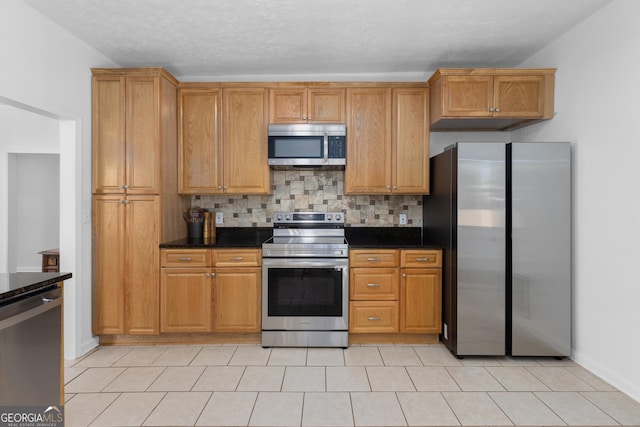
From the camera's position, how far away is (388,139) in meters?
3.37

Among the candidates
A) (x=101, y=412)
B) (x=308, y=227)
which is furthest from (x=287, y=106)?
(x=101, y=412)

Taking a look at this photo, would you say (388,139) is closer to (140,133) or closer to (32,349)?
(140,133)

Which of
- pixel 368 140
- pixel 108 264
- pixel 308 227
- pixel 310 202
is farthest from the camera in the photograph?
pixel 310 202

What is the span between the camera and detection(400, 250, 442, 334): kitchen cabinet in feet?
10.2

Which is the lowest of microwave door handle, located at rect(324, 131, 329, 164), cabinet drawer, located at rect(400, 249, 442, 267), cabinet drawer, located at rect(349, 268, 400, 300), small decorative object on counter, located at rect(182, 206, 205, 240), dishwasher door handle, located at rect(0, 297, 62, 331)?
cabinet drawer, located at rect(349, 268, 400, 300)

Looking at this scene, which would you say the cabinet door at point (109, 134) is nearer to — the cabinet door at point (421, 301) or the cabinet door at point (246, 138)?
the cabinet door at point (246, 138)

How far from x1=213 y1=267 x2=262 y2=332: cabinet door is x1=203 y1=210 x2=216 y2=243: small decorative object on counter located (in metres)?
0.60

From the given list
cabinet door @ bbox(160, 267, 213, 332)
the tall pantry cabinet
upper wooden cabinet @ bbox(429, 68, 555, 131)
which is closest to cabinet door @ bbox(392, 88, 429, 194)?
upper wooden cabinet @ bbox(429, 68, 555, 131)

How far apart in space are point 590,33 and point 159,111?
3419 mm

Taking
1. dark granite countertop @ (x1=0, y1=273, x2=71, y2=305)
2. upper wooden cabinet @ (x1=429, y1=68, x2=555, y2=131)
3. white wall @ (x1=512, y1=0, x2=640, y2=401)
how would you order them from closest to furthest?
1. dark granite countertop @ (x1=0, y1=273, x2=71, y2=305)
2. white wall @ (x1=512, y1=0, x2=640, y2=401)
3. upper wooden cabinet @ (x1=429, y1=68, x2=555, y2=131)

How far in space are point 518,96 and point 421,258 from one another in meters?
1.62

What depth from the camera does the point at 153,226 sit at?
3057mm

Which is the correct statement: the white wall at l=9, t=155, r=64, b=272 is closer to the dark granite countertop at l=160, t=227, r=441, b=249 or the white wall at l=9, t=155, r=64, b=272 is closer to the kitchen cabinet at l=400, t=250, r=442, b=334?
the dark granite countertop at l=160, t=227, r=441, b=249

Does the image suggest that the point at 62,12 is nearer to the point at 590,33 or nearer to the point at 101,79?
the point at 101,79
